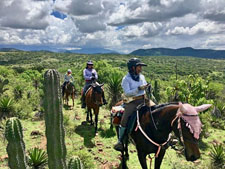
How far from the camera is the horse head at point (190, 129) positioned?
145 inches

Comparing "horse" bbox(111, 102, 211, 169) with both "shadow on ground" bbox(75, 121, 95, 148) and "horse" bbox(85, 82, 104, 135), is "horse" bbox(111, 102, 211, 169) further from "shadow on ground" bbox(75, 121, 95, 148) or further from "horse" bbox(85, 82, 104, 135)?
"horse" bbox(85, 82, 104, 135)

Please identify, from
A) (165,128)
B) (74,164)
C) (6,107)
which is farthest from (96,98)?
(74,164)

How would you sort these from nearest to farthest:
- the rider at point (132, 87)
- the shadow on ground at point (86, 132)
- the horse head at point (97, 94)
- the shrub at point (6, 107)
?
the rider at point (132, 87) → the shadow on ground at point (86, 132) → the horse head at point (97, 94) → the shrub at point (6, 107)

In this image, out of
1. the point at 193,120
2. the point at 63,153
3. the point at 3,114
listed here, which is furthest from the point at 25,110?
the point at 193,120

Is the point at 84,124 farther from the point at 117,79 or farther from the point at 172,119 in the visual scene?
the point at 172,119

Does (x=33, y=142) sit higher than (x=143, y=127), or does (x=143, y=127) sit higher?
(x=143, y=127)

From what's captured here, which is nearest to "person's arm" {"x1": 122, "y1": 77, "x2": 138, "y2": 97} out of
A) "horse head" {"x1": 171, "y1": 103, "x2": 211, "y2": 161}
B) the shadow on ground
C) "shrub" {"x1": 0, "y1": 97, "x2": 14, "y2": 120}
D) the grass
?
"horse head" {"x1": 171, "y1": 103, "x2": 211, "y2": 161}

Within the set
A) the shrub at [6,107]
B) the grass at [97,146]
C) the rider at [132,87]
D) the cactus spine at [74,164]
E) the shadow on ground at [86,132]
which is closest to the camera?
the cactus spine at [74,164]

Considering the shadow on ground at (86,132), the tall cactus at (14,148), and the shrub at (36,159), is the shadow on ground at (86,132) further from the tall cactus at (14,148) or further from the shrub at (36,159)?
the tall cactus at (14,148)

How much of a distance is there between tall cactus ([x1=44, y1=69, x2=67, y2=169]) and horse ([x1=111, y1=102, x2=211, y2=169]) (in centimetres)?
198

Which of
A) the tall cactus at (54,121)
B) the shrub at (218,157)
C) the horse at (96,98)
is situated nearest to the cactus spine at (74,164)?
the tall cactus at (54,121)

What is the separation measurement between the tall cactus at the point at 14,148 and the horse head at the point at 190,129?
327cm

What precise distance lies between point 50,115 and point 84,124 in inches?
256

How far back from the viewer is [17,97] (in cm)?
1371
